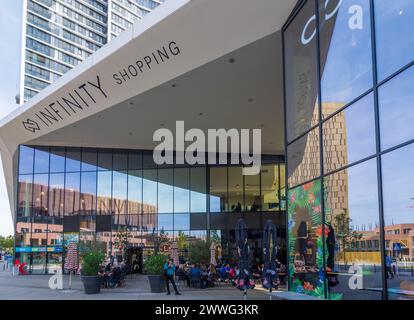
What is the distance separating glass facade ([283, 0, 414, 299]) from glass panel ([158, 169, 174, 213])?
15.2 meters

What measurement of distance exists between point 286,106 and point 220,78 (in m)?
3.87

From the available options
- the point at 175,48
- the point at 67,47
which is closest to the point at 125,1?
the point at 67,47

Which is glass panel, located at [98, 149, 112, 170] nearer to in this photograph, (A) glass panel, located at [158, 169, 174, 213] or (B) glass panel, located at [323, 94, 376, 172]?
(A) glass panel, located at [158, 169, 174, 213]

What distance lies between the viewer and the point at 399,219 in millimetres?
7387

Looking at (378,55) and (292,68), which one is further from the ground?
(292,68)

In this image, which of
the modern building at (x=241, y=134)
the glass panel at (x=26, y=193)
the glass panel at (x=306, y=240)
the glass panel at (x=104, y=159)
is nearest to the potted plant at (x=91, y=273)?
the modern building at (x=241, y=134)

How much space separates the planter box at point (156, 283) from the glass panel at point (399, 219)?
10.4 meters

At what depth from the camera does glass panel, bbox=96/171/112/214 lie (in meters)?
27.7

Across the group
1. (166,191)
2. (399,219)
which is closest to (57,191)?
(166,191)

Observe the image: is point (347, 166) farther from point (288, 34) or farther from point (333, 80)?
point (288, 34)

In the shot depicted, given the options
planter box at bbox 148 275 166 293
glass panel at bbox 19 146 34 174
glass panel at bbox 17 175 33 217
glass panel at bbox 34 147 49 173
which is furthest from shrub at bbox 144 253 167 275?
glass panel at bbox 19 146 34 174

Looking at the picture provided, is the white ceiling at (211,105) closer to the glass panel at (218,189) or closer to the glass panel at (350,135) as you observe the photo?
the glass panel at (218,189)

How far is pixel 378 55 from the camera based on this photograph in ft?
26.2

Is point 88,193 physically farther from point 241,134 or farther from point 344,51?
point 344,51
